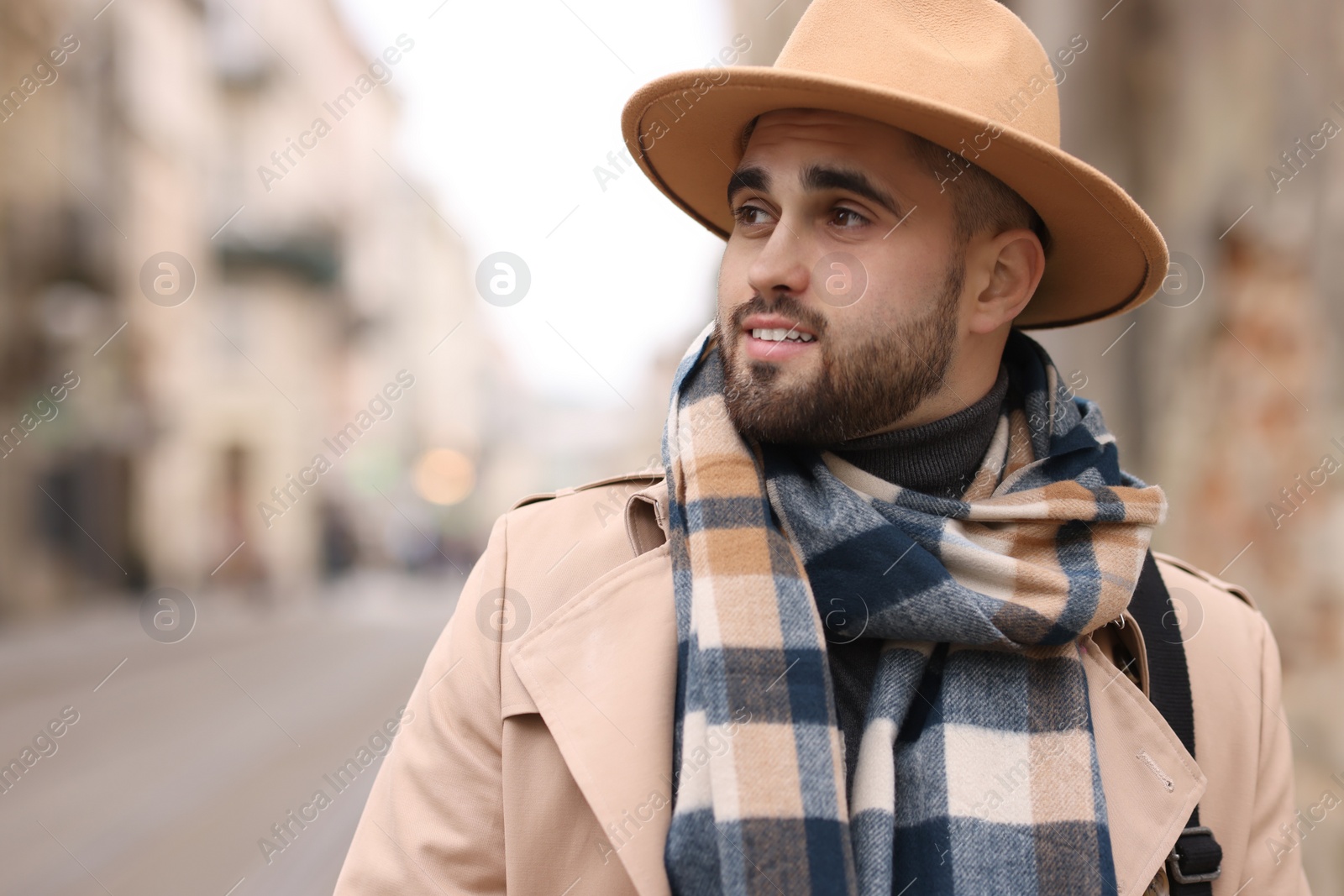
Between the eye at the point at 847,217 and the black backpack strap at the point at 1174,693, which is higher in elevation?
the eye at the point at 847,217

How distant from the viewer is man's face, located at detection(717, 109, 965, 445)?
1.96m

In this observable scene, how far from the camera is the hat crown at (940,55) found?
79.0 inches

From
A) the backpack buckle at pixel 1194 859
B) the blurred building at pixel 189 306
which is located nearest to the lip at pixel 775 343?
the backpack buckle at pixel 1194 859

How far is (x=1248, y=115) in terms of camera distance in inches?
158

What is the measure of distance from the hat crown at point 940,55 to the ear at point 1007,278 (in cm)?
22

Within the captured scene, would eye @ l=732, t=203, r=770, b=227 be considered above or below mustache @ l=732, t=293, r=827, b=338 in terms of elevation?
above

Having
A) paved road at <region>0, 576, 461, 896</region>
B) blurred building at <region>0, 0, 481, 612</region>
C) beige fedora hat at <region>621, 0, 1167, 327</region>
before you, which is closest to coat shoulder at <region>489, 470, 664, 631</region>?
beige fedora hat at <region>621, 0, 1167, 327</region>

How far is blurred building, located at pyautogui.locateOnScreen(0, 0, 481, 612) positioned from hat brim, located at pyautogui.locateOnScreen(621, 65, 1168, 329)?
593 cm

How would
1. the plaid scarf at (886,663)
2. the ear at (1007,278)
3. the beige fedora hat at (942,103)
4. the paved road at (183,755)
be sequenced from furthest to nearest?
the paved road at (183,755) → the ear at (1007,278) → the beige fedora hat at (942,103) → the plaid scarf at (886,663)

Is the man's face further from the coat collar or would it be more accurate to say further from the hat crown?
the coat collar

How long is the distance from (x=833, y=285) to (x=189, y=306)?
26.1 meters

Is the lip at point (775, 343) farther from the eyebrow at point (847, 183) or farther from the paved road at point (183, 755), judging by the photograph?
the paved road at point (183, 755)

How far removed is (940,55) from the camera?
2.04 meters

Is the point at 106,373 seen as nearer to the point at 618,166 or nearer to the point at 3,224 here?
the point at 3,224
